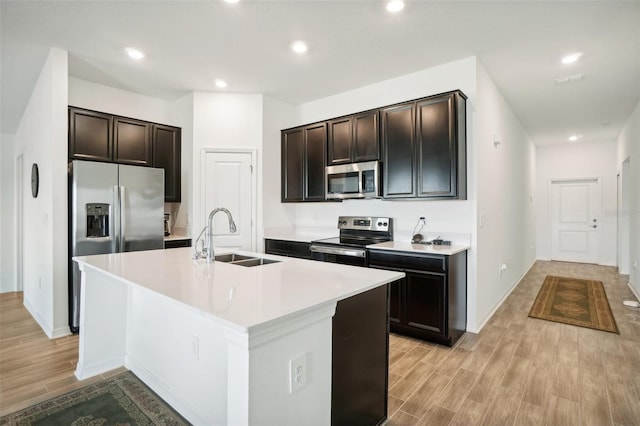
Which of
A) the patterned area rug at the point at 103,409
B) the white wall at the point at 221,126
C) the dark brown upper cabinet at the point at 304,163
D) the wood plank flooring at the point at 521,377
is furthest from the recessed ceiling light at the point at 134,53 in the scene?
the wood plank flooring at the point at 521,377

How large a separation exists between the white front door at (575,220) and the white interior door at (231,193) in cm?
711

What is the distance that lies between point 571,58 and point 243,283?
390 centimetres

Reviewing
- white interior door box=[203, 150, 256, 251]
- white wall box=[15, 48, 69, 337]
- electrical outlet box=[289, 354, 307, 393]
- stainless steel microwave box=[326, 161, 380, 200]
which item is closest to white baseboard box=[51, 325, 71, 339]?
white wall box=[15, 48, 69, 337]

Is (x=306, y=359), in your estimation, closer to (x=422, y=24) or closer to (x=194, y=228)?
(x=422, y=24)

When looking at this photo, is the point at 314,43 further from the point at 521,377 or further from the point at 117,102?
the point at 521,377

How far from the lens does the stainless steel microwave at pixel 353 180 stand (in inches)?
141

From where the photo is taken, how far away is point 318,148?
4.20 metres

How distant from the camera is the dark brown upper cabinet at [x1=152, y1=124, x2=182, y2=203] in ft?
13.9

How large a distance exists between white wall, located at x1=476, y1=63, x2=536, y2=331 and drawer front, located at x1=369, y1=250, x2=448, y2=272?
2.11 feet

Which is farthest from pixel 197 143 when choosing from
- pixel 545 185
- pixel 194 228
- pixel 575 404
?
pixel 545 185

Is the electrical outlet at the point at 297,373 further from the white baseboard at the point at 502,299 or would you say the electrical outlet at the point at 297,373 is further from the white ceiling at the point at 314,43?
the white baseboard at the point at 502,299

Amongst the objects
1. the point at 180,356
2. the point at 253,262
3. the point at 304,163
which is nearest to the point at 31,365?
the point at 180,356

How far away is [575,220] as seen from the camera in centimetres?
736

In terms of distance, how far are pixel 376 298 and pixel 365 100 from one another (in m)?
3.02
